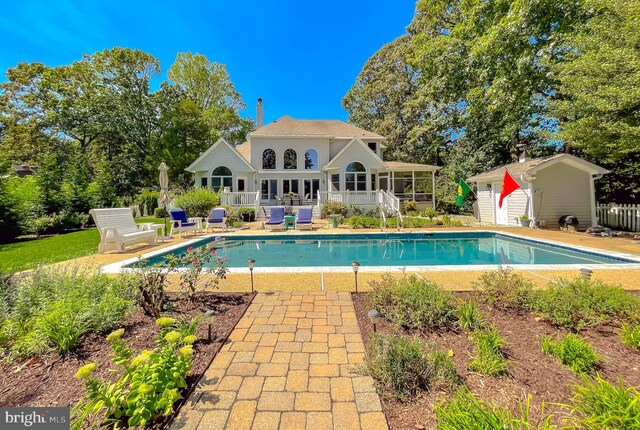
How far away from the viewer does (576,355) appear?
2.55 m

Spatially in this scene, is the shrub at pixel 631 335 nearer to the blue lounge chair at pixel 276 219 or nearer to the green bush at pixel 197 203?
the blue lounge chair at pixel 276 219

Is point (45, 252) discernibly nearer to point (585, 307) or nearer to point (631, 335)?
point (585, 307)

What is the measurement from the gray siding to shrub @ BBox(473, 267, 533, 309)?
12.7 metres

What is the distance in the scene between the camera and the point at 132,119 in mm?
29000

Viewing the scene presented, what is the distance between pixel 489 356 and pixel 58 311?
4.73m

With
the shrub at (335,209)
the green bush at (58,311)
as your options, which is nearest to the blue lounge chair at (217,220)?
the shrub at (335,209)

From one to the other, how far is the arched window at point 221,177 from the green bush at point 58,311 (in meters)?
16.6

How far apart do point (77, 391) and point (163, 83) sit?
3526 centimetres

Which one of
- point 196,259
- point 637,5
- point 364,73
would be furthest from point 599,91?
point 364,73

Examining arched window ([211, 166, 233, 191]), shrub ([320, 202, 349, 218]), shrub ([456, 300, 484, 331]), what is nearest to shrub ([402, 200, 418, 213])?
shrub ([320, 202, 349, 218])

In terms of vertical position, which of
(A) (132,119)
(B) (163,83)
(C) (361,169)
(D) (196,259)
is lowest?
(D) (196,259)

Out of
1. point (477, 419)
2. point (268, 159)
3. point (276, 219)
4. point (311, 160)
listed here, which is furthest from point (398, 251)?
point (268, 159)

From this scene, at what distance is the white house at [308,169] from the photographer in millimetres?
19656

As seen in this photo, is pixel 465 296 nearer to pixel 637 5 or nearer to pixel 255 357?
pixel 255 357
